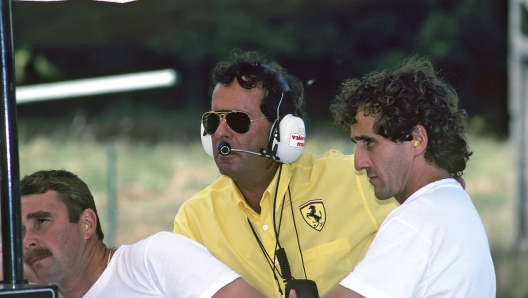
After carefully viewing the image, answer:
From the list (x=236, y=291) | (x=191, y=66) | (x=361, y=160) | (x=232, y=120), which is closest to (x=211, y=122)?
(x=232, y=120)

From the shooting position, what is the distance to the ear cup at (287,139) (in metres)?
2.81

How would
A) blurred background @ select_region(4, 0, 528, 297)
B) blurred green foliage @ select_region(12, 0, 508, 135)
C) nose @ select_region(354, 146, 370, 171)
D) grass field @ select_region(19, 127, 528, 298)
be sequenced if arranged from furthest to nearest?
blurred green foliage @ select_region(12, 0, 508, 135) < blurred background @ select_region(4, 0, 528, 297) < grass field @ select_region(19, 127, 528, 298) < nose @ select_region(354, 146, 370, 171)

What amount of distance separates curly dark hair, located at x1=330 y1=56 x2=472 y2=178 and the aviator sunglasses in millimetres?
640

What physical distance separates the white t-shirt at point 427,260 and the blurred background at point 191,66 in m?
9.53

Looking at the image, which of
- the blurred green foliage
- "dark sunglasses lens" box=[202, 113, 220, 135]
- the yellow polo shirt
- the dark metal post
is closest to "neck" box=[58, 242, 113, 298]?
the yellow polo shirt

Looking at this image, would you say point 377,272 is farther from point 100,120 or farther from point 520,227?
point 100,120

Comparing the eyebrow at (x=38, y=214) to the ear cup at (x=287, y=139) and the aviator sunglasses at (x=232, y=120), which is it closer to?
the aviator sunglasses at (x=232, y=120)

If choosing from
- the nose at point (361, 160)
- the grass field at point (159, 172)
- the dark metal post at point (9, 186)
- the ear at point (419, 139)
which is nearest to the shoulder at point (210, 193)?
the nose at point (361, 160)

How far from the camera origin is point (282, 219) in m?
2.90

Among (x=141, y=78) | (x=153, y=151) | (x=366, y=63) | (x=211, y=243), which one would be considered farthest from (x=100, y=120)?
(x=211, y=243)

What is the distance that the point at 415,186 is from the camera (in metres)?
2.00

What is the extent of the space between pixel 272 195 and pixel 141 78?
15.0 m

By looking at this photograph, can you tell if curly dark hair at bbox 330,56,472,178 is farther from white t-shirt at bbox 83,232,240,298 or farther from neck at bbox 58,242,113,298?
neck at bbox 58,242,113,298

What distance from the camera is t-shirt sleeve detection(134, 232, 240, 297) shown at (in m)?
1.97
